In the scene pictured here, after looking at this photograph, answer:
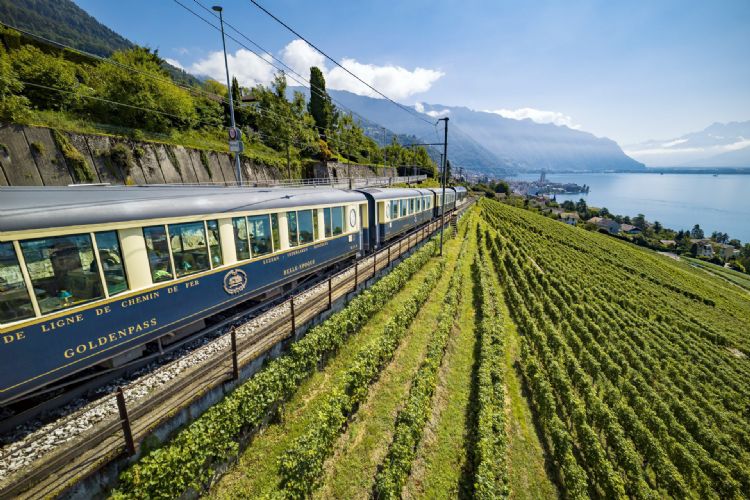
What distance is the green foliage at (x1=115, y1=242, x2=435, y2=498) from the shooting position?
489 centimetres

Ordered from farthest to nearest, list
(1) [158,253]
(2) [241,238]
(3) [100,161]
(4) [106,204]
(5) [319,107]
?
1. (5) [319,107]
2. (3) [100,161]
3. (2) [241,238]
4. (1) [158,253]
5. (4) [106,204]

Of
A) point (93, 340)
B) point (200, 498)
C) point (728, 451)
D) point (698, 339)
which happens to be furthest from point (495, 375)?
point (698, 339)

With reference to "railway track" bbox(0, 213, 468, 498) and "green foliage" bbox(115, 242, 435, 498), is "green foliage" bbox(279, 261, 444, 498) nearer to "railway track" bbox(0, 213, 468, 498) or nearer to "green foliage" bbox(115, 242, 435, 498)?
"green foliage" bbox(115, 242, 435, 498)

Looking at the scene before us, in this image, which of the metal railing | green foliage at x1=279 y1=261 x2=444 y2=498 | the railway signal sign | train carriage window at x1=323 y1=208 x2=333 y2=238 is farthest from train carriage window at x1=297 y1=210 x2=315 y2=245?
the metal railing

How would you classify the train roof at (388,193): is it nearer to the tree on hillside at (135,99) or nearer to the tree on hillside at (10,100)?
the tree on hillside at (135,99)

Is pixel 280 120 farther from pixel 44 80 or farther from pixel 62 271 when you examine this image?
pixel 62 271

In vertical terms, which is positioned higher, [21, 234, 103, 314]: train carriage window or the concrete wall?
the concrete wall

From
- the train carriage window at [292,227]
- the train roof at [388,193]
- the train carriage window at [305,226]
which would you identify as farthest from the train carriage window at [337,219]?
the train roof at [388,193]

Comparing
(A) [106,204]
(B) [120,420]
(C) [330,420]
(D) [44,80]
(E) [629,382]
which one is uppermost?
(D) [44,80]

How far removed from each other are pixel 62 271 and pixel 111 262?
76 centimetres

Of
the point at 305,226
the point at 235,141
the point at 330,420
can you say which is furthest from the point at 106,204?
the point at 235,141

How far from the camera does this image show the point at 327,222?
13.2 meters

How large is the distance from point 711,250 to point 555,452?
133303 mm

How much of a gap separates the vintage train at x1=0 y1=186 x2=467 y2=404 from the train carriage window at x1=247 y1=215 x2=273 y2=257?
0.03 metres
